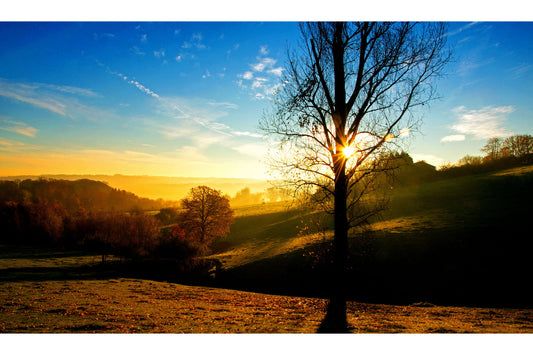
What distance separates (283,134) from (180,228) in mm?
44117

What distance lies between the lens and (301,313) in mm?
11977

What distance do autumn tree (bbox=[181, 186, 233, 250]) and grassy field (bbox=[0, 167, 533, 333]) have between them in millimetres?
14417

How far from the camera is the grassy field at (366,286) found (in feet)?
31.6

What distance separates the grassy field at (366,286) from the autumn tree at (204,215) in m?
14.4

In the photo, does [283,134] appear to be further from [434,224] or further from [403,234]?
[434,224]

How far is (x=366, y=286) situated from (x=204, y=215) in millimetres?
35635

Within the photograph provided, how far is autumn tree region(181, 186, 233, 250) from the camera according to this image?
4691 cm

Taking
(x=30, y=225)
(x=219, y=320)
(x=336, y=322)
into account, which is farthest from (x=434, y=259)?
(x=30, y=225)

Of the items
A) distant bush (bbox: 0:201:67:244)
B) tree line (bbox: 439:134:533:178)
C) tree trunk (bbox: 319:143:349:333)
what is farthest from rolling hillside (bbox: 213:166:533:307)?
distant bush (bbox: 0:201:67:244)

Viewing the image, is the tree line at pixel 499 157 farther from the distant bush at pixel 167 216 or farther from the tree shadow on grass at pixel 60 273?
the distant bush at pixel 167 216

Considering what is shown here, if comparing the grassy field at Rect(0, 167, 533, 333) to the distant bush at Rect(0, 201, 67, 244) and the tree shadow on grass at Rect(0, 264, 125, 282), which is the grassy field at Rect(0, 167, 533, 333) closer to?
the tree shadow on grass at Rect(0, 264, 125, 282)

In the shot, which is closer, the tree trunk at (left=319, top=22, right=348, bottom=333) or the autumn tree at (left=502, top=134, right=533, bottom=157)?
the tree trunk at (left=319, top=22, right=348, bottom=333)

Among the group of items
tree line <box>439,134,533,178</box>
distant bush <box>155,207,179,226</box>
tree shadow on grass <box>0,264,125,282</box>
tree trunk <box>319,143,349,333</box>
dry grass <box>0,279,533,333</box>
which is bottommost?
tree shadow on grass <box>0,264,125,282</box>

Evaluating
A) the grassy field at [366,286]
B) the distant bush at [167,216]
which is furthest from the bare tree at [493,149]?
the distant bush at [167,216]
